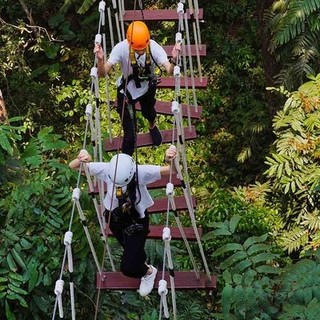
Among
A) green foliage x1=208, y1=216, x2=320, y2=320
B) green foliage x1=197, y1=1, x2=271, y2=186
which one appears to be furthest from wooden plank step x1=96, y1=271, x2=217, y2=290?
green foliage x1=197, y1=1, x2=271, y2=186

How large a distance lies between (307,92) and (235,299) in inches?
121

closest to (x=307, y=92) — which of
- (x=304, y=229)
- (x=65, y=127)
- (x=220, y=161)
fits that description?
(x=304, y=229)

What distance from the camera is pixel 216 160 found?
748 cm

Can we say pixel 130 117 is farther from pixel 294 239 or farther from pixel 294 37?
pixel 294 37

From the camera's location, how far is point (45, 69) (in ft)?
26.3

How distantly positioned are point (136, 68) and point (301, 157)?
2.30 m

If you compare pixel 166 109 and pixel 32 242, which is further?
pixel 166 109

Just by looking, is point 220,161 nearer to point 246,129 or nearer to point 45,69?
point 246,129

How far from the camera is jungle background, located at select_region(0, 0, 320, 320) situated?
326cm

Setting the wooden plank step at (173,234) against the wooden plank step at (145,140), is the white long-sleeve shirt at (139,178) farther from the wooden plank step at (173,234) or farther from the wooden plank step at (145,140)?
the wooden plank step at (145,140)

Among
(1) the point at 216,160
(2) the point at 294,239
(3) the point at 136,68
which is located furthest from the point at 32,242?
(1) the point at 216,160

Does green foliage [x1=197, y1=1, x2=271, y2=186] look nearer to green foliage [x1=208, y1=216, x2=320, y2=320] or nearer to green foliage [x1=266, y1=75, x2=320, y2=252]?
green foliage [x1=266, y1=75, x2=320, y2=252]

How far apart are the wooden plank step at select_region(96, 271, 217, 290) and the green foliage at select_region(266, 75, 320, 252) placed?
2.33 meters

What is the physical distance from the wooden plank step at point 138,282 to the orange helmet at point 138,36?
A: 44.1 inches
